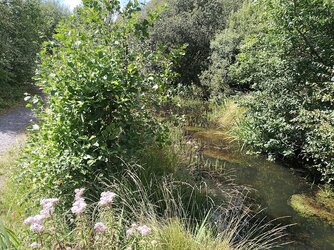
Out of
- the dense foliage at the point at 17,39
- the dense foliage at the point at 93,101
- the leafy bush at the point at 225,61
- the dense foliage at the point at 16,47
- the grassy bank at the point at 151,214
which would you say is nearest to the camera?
the grassy bank at the point at 151,214

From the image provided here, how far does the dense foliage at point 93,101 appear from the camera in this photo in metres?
3.37

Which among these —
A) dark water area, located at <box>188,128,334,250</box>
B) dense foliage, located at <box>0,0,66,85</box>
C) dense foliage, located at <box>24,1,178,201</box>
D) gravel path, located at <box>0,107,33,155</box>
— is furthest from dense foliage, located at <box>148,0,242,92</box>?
dense foliage, located at <box>24,1,178,201</box>

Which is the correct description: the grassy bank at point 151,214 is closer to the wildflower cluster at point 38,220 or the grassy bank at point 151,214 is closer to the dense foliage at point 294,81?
the wildflower cluster at point 38,220

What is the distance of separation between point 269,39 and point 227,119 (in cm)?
368

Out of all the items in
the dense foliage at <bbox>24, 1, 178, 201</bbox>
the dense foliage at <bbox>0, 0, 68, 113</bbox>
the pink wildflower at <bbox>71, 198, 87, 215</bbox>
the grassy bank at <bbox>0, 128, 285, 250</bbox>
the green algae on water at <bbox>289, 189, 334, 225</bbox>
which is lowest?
the green algae on water at <bbox>289, 189, 334, 225</bbox>

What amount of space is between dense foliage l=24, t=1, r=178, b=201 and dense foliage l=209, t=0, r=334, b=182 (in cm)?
357

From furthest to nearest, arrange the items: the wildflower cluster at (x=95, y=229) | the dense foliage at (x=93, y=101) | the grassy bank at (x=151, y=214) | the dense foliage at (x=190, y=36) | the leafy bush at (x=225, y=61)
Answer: the dense foliage at (x=190, y=36), the leafy bush at (x=225, y=61), the dense foliage at (x=93, y=101), the grassy bank at (x=151, y=214), the wildflower cluster at (x=95, y=229)

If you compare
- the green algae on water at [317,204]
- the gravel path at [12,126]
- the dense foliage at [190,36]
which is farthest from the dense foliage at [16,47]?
the green algae on water at [317,204]

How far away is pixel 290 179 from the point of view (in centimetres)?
685

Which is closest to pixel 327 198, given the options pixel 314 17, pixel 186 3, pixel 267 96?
pixel 267 96

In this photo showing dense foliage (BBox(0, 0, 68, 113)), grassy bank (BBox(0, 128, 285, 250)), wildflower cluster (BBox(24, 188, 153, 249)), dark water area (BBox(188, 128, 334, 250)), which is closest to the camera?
wildflower cluster (BBox(24, 188, 153, 249))

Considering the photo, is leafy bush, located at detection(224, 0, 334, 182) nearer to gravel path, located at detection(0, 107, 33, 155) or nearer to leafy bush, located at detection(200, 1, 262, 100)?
leafy bush, located at detection(200, 1, 262, 100)

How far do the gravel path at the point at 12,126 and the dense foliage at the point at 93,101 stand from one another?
10.1 feet

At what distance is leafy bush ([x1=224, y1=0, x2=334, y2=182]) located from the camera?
634cm
